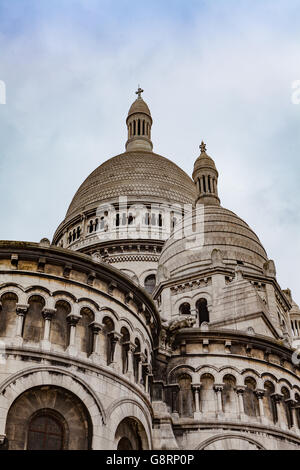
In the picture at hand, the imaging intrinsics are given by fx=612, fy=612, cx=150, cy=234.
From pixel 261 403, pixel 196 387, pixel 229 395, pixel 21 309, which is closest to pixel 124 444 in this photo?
pixel 21 309

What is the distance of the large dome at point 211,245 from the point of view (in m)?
39.7

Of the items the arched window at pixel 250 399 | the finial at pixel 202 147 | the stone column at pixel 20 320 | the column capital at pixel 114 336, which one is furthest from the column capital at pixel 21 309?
the finial at pixel 202 147

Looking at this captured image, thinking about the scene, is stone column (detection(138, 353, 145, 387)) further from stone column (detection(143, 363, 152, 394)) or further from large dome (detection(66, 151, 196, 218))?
large dome (detection(66, 151, 196, 218))

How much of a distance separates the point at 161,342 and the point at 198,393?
273cm

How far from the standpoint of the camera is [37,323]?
66.5ft

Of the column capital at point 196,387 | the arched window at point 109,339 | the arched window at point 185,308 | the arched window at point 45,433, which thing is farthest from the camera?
the arched window at point 185,308

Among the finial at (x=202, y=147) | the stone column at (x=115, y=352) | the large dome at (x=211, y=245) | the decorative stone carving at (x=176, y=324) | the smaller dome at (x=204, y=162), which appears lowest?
the stone column at (x=115, y=352)

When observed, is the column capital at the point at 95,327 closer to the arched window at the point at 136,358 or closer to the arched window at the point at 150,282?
the arched window at the point at 136,358

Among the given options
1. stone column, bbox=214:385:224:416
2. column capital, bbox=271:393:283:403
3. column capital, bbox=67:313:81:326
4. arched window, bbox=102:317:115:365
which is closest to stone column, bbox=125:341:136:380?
arched window, bbox=102:317:115:365

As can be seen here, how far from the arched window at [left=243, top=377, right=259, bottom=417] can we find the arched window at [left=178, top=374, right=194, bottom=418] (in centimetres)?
242

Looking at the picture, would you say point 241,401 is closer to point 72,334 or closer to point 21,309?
point 72,334

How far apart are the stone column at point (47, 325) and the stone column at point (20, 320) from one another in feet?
2.14
